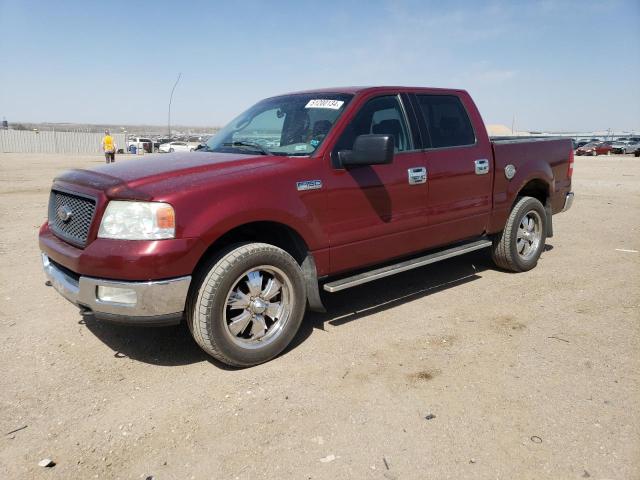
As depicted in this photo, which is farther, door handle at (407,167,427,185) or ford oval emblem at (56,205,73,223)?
door handle at (407,167,427,185)

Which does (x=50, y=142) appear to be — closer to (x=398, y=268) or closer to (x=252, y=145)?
(x=252, y=145)

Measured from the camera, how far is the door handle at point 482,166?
16.1 feet

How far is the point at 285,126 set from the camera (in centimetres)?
427

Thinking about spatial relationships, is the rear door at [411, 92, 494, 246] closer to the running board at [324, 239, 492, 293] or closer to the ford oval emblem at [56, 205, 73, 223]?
the running board at [324, 239, 492, 293]

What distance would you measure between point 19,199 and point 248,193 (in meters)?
10.1

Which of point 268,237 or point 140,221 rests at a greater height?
point 140,221

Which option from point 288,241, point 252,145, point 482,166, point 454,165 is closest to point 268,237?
point 288,241

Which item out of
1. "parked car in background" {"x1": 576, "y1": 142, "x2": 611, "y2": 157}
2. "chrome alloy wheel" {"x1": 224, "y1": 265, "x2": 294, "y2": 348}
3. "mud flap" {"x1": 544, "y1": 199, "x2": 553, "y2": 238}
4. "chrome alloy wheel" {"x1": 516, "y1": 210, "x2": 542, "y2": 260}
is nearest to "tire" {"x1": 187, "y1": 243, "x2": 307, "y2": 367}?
"chrome alloy wheel" {"x1": 224, "y1": 265, "x2": 294, "y2": 348}

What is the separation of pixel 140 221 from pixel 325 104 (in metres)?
1.82

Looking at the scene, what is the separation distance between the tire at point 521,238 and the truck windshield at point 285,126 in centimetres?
248

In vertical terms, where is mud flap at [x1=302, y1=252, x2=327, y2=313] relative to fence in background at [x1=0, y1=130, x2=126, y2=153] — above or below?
below

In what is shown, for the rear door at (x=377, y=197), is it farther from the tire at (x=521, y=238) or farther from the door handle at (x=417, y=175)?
the tire at (x=521, y=238)

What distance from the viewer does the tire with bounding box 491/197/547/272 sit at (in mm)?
5492

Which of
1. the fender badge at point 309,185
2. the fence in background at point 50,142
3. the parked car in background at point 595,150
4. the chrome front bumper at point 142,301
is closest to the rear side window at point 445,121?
the fender badge at point 309,185
